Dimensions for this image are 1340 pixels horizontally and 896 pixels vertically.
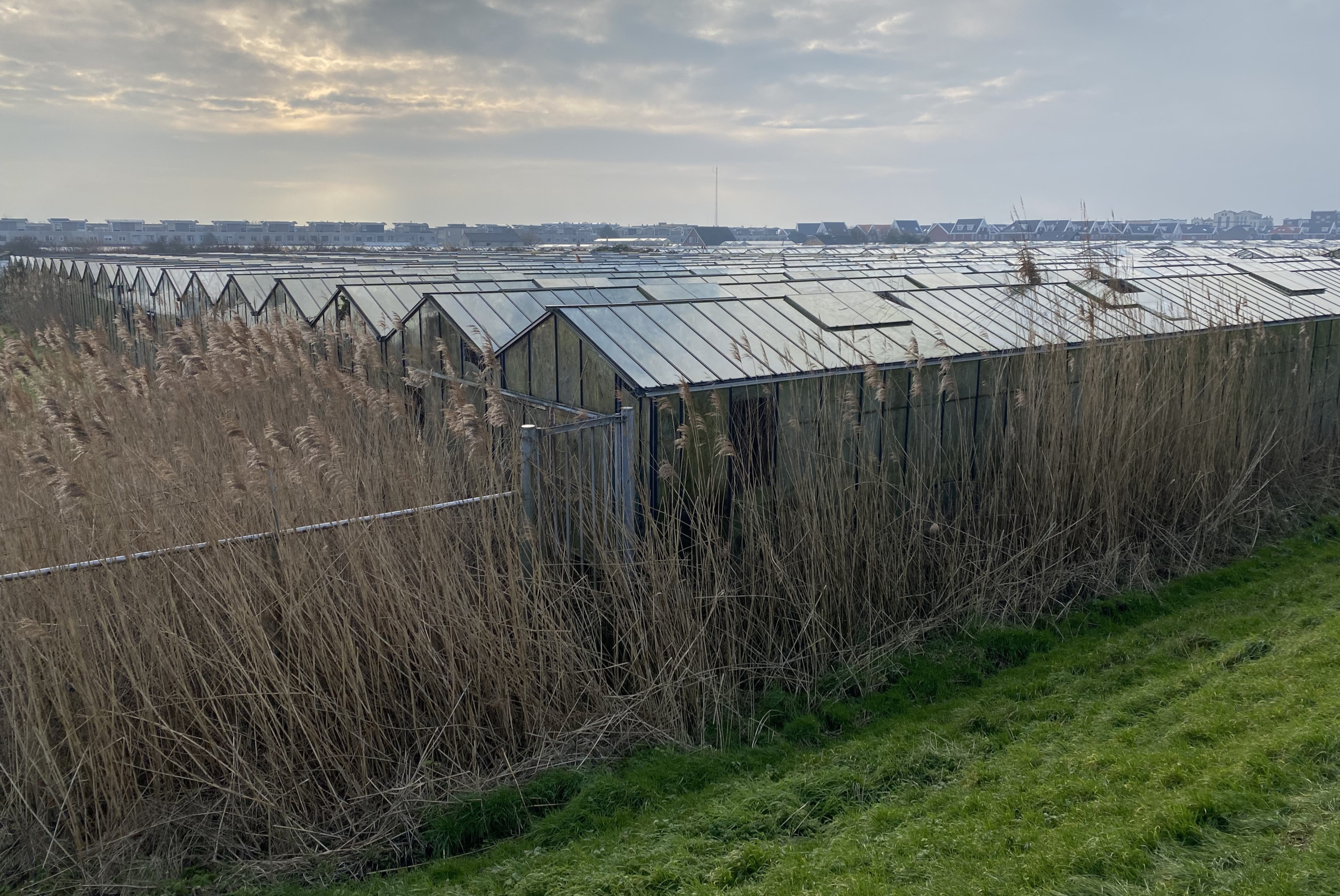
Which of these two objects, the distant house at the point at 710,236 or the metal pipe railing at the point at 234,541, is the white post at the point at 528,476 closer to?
the metal pipe railing at the point at 234,541

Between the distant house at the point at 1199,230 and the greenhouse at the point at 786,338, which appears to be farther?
the distant house at the point at 1199,230

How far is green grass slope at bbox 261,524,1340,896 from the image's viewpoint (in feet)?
10.2

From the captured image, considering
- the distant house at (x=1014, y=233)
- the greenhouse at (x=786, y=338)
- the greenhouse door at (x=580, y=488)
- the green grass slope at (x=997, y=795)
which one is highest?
the distant house at (x=1014, y=233)

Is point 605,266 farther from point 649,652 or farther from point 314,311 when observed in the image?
point 649,652

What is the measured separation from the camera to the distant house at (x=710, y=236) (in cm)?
5109

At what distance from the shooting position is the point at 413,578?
14.4ft

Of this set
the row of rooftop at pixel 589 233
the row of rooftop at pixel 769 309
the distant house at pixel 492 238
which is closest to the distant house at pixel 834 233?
the row of rooftop at pixel 589 233

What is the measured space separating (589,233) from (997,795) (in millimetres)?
79655

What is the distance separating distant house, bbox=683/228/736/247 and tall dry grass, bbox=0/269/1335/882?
43.9m

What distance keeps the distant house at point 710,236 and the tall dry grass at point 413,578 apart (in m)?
43.9

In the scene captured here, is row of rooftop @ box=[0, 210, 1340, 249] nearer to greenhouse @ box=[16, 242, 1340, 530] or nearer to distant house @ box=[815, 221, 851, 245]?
distant house @ box=[815, 221, 851, 245]

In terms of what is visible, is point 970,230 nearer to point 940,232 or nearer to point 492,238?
point 940,232

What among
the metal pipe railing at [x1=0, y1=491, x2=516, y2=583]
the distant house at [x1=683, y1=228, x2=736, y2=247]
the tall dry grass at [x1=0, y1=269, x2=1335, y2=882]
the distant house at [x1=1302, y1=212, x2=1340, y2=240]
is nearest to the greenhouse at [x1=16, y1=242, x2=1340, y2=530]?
the tall dry grass at [x1=0, y1=269, x2=1335, y2=882]

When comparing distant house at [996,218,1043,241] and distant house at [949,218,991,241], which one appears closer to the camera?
distant house at [996,218,1043,241]
